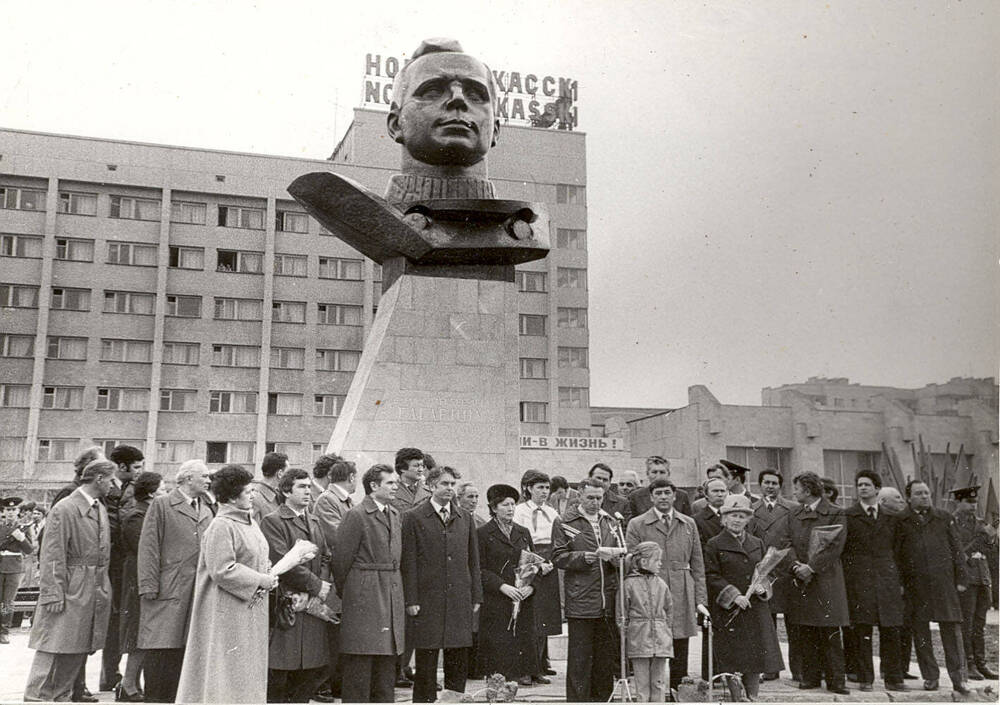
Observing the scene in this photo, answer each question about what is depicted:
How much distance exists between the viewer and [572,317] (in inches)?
1834

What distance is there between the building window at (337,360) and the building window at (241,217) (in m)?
6.07

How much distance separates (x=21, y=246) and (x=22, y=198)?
1930 millimetres

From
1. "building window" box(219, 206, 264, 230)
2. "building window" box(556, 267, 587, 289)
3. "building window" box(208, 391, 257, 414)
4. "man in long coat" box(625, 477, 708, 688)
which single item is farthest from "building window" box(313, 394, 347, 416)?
"man in long coat" box(625, 477, 708, 688)

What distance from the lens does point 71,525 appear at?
22.0 ft

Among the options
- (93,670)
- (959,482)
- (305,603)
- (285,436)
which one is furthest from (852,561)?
(285,436)

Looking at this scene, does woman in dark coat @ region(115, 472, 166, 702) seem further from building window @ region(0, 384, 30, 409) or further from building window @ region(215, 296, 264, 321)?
building window @ region(0, 384, 30, 409)

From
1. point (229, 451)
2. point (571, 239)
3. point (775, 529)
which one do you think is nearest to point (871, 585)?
point (775, 529)

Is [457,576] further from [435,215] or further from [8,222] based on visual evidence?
[8,222]

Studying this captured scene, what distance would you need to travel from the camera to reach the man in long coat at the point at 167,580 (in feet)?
21.0

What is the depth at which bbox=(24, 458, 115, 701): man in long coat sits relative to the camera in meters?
6.60

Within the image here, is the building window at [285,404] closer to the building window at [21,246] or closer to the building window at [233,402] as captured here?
the building window at [233,402]

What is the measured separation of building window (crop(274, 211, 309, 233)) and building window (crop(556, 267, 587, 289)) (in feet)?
39.3

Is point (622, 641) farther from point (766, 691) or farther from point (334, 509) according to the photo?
point (334, 509)

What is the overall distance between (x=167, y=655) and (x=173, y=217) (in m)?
36.7
